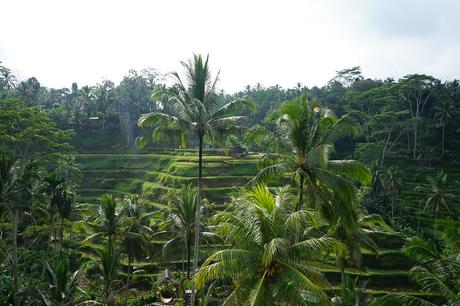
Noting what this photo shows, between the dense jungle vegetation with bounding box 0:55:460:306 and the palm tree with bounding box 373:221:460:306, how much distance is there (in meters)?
0.05

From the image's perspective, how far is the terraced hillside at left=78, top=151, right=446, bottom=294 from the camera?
116 feet

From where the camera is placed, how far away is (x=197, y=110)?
61.6 ft

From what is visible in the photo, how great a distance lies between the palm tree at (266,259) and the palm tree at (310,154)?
151 inches

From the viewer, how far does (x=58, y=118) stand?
86625mm

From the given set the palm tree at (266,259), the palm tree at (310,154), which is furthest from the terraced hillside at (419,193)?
the palm tree at (266,259)

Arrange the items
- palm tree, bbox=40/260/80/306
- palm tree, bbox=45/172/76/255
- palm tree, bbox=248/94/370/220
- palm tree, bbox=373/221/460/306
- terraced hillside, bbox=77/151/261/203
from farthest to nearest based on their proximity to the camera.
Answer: terraced hillside, bbox=77/151/261/203 → palm tree, bbox=45/172/76/255 → palm tree, bbox=40/260/80/306 → palm tree, bbox=248/94/370/220 → palm tree, bbox=373/221/460/306

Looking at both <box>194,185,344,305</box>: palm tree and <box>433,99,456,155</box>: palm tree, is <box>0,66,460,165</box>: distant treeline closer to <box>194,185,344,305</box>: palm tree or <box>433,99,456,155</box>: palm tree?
<box>433,99,456,155</box>: palm tree

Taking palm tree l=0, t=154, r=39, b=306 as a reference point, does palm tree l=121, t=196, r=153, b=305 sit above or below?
below

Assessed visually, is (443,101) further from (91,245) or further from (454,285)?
(454,285)

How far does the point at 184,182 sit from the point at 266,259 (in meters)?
42.7

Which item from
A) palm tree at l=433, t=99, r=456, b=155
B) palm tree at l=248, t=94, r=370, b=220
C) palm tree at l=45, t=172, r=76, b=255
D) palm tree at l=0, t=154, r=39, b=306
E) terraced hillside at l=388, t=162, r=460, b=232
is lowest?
terraced hillside at l=388, t=162, r=460, b=232

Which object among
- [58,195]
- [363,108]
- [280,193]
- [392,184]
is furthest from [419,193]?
[280,193]

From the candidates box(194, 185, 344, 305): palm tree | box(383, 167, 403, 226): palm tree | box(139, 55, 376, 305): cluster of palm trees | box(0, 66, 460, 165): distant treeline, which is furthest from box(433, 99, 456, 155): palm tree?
box(194, 185, 344, 305): palm tree

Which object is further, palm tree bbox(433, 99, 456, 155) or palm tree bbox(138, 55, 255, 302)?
palm tree bbox(433, 99, 456, 155)
